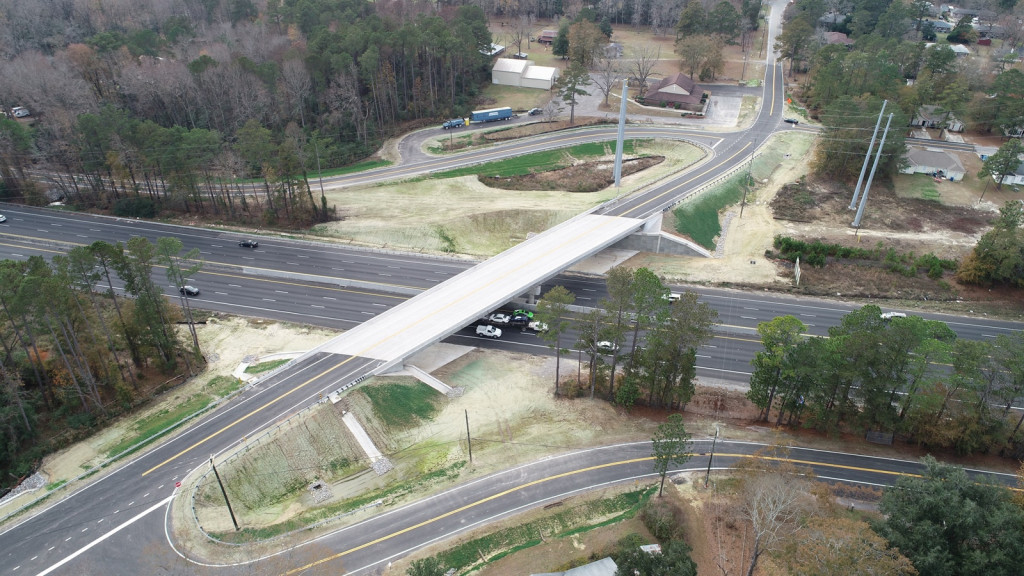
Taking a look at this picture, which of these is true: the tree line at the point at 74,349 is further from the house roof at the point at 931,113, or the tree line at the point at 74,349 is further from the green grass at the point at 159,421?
the house roof at the point at 931,113

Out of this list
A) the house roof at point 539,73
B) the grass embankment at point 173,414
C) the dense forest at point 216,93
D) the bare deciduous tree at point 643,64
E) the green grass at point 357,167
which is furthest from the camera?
the house roof at point 539,73

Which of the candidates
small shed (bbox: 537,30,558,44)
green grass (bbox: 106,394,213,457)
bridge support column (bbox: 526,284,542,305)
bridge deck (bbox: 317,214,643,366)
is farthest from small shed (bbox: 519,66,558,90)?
green grass (bbox: 106,394,213,457)

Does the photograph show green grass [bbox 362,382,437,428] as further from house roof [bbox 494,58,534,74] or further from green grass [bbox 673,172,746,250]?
house roof [bbox 494,58,534,74]

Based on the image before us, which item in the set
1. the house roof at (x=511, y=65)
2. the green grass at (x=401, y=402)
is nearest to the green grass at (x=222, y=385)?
the green grass at (x=401, y=402)

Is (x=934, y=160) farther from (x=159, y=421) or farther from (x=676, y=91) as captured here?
(x=159, y=421)

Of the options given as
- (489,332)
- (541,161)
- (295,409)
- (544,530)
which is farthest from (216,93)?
(544,530)

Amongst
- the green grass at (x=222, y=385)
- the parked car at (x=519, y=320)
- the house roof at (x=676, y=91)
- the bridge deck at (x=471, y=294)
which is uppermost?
A: the house roof at (x=676, y=91)
